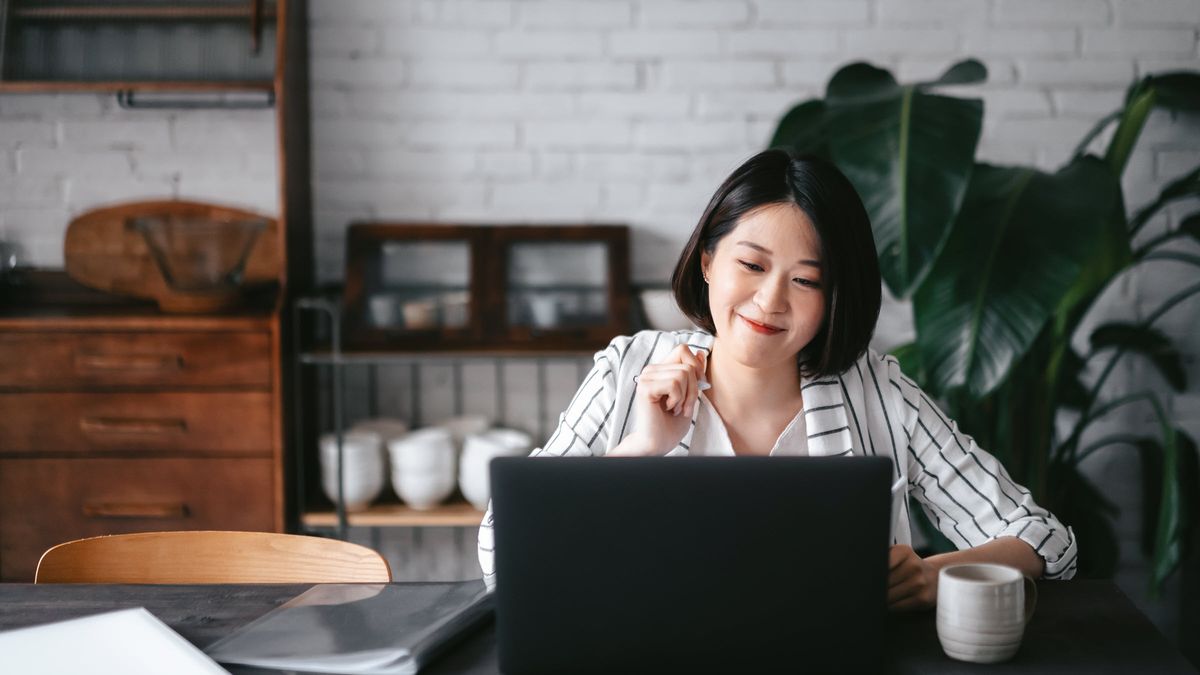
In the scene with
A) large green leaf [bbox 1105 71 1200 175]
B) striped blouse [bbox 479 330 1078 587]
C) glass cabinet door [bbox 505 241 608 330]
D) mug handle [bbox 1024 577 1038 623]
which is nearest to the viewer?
mug handle [bbox 1024 577 1038 623]

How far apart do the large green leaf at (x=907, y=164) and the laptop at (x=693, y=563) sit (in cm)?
106

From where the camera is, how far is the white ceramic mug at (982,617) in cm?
96

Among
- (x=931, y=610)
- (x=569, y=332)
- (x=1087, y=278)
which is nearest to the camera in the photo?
(x=931, y=610)

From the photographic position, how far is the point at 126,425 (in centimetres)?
240

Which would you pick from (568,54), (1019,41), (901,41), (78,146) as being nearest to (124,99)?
(78,146)

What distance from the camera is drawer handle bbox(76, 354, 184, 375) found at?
7.80ft

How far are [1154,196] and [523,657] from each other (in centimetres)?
239

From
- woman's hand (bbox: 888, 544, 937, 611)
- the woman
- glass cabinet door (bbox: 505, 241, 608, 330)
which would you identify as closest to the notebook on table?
the woman

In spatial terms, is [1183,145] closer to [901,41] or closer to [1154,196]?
[1154,196]

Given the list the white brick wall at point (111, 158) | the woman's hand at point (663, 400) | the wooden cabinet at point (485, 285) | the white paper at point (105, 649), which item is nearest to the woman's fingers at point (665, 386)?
the woman's hand at point (663, 400)

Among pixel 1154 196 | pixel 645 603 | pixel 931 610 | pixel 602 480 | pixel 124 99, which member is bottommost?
pixel 931 610

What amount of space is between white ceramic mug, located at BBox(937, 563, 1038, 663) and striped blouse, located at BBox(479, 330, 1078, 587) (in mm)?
415

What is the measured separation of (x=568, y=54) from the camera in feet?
8.82

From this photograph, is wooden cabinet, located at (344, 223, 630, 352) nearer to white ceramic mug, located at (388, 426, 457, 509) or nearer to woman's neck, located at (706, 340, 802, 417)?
white ceramic mug, located at (388, 426, 457, 509)
